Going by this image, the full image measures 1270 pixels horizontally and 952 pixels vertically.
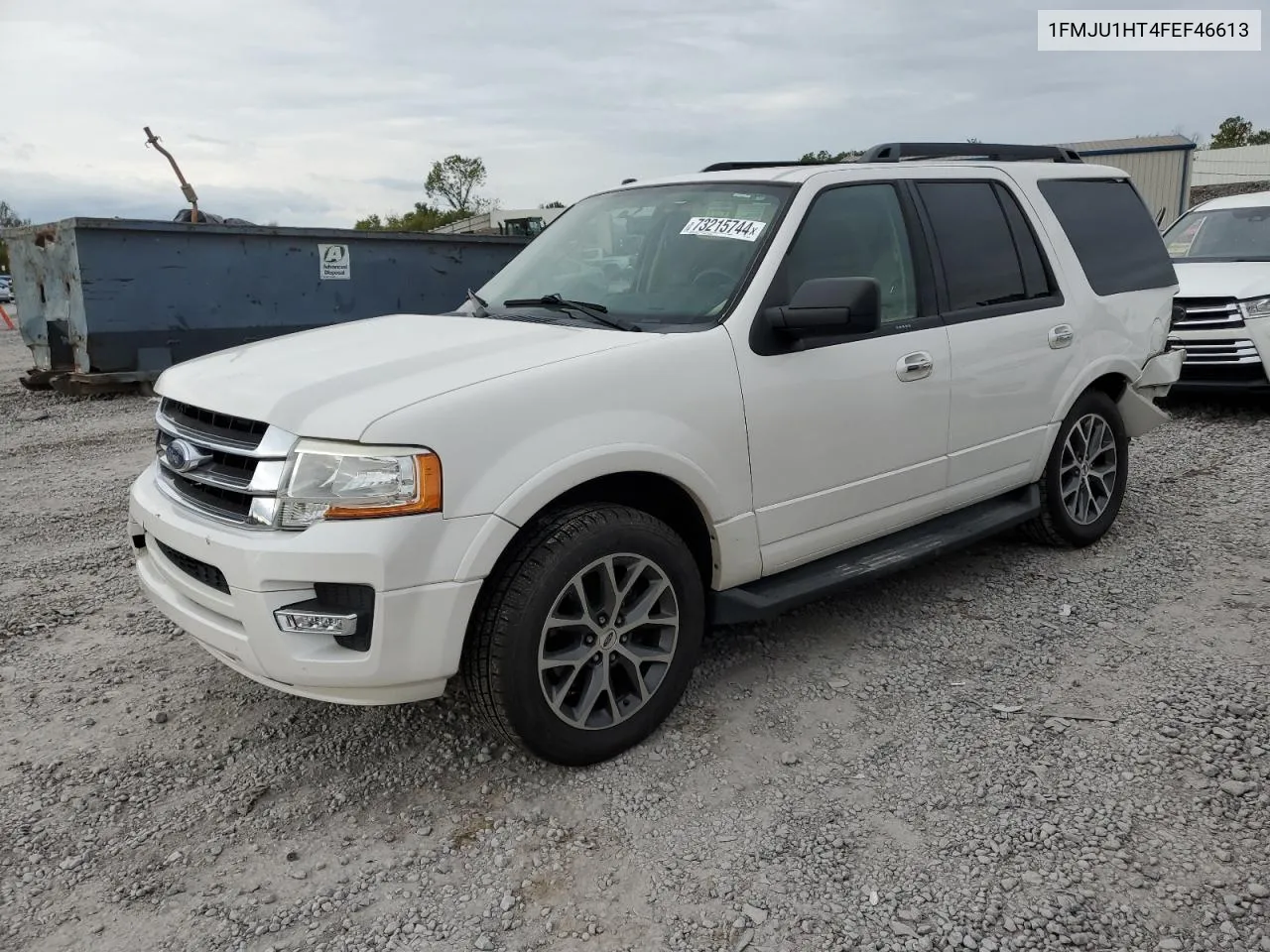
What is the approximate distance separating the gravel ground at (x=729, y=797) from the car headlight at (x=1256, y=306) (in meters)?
4.27

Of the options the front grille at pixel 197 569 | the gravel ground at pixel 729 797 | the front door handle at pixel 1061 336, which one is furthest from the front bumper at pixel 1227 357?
the front grille at pixel 197 569

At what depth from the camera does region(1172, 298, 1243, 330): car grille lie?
7.81 metres

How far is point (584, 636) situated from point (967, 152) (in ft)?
10.4

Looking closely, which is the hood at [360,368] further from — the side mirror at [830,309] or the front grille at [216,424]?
the side mirror at [830,309]

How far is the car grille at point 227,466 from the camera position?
2688 millimetres

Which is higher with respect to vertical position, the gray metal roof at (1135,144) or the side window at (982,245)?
the gray metal roof at (1135,144)

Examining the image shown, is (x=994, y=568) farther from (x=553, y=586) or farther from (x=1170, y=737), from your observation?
(x=553, y=586)

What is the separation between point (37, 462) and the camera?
7289mm

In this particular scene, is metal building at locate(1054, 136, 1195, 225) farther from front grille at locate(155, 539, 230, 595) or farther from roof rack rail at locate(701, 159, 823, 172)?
front grille at locate(155, 539, 230, 595)

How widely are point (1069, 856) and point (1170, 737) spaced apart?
828mm

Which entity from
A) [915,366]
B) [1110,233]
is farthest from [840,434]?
[1110,233]

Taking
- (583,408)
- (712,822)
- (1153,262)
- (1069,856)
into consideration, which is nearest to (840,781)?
→ (712,822)

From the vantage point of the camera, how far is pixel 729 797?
9.70ft

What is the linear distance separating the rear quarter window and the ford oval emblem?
387cm
